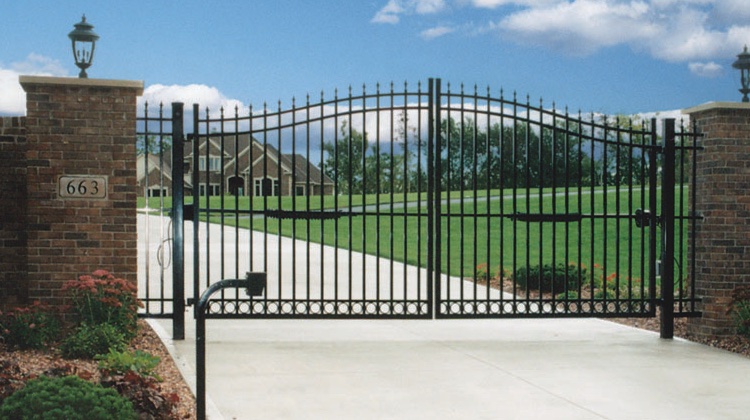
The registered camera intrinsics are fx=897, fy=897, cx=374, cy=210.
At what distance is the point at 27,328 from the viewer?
26.2 feet

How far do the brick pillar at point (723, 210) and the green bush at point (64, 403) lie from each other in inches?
268

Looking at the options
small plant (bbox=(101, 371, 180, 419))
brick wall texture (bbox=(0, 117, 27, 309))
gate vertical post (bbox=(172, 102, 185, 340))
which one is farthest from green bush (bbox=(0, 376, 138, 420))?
brick wall texture (bbox=(0, 117, 27, 309))

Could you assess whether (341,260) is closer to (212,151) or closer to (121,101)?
(121,101)

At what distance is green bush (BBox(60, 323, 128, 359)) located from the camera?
771 centimetres

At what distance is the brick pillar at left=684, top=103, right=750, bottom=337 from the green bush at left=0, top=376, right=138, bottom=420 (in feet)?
22.4

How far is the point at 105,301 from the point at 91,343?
0.59 meters

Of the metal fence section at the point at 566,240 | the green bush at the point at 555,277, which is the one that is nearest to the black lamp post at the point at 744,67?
the metal fence section at the point at 566,240

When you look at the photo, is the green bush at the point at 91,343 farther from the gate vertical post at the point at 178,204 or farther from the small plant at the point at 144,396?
the small plant at the point at 144,396

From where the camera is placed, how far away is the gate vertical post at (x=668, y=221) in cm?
948

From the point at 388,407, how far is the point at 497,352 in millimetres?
2643

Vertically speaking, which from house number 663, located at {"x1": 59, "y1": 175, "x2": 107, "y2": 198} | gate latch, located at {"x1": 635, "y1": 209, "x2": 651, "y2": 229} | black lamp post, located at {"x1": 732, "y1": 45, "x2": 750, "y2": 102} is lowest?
gate latch, located at {"x1": 635, "y1": 209, "x2": 651, "y2": 229}

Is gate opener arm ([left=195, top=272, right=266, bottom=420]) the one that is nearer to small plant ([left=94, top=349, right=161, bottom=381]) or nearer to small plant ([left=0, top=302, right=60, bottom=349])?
small plant ([left=94, top=349, right=161, bottom=381])

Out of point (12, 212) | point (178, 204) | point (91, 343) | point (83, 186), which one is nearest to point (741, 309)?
point (178, 204)

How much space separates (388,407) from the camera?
242 inches
